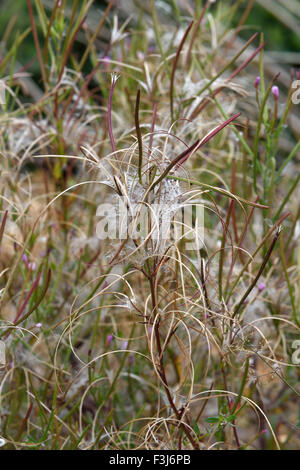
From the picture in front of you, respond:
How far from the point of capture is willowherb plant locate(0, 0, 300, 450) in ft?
2.16

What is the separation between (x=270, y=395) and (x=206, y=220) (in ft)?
1.19

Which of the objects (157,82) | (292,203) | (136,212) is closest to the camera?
(136,212)

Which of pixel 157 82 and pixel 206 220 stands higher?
pixel 157 82

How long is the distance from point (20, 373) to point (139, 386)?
217 mm

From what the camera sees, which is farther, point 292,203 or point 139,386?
point 292,203

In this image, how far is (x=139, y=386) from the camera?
94cm

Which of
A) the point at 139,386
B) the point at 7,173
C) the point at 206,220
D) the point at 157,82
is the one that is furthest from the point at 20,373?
the point at 157,82

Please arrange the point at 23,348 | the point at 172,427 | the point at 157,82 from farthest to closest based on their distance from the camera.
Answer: the point at 157,82
the point at 23,348
the point at 172,427

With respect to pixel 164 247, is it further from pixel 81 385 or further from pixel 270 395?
pixel 270 395

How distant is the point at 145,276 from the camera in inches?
26.0

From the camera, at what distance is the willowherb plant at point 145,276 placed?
25.9 inches

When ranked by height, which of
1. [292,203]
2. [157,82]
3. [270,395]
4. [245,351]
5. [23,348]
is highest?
[157,82]
